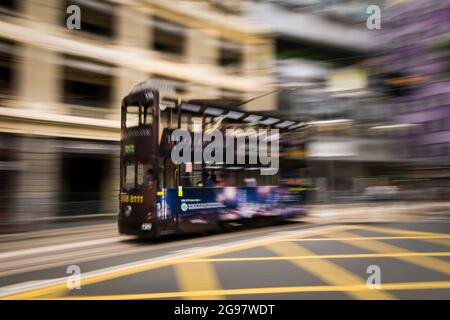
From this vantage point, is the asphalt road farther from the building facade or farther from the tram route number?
the building facade

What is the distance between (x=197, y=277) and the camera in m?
6.75

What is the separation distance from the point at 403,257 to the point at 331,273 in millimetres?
2129

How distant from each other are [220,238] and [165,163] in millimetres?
2431

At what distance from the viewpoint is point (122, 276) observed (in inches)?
276

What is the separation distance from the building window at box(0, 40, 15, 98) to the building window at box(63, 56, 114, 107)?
1947mm

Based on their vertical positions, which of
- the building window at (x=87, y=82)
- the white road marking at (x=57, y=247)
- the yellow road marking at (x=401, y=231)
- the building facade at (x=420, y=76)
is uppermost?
the building window at (x=87, y=82)

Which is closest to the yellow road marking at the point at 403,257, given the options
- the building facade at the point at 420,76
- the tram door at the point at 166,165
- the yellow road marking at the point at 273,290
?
the yellow road marking at the point at 273,290

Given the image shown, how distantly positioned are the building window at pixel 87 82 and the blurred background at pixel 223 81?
43 millimetres

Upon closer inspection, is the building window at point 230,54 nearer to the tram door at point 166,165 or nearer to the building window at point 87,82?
the building window at point 87,82

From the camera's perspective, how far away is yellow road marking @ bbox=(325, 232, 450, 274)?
7.33 m

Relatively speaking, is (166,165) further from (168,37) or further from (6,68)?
(168,37)

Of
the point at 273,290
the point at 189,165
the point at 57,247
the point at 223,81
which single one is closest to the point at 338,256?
the point at 273,290

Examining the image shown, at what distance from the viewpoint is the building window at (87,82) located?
55.0 ft
